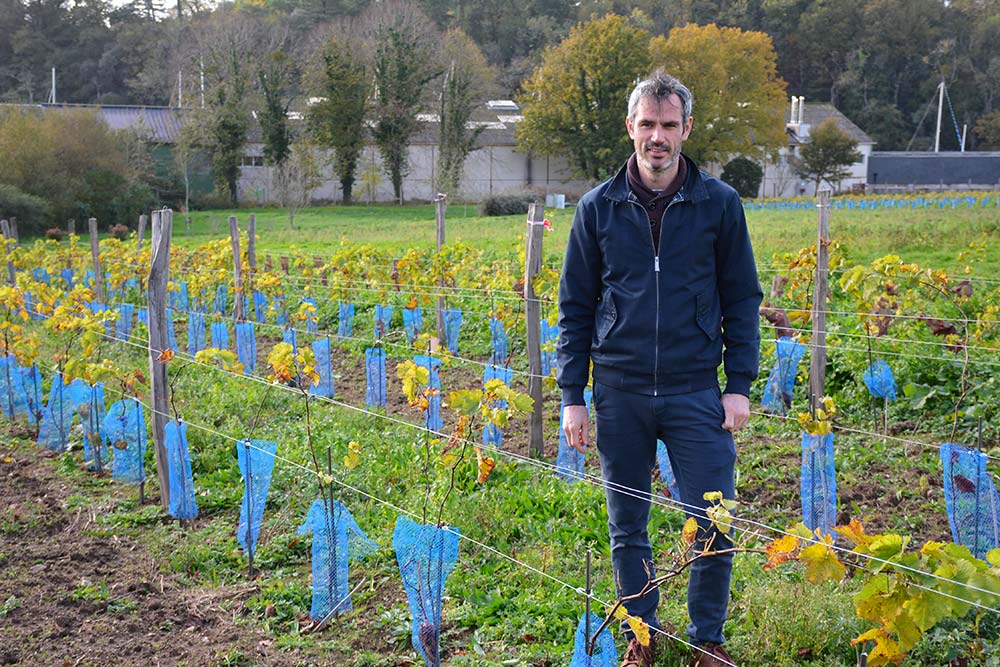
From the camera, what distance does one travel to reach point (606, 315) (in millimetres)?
3051

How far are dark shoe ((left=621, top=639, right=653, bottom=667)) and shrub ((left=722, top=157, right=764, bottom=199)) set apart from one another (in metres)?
43.2

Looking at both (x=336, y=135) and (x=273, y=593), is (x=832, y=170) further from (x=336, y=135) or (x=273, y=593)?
(x=273, y=593)

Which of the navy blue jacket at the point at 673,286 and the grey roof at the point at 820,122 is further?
the grey roof at the point at 820,122

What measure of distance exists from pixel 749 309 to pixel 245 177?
39.6m

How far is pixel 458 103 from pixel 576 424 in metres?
37.9

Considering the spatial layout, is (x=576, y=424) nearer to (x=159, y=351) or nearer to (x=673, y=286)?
(x=673, y=286)

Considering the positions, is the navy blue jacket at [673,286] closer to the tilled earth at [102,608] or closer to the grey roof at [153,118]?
the tilled earth at [102,608]

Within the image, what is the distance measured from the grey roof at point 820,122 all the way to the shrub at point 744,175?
778 cm

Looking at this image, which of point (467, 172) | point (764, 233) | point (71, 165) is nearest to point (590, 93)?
point (467, 172)

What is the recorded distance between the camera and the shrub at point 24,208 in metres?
24.2

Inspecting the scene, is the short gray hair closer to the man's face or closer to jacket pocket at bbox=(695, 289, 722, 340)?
the man's face

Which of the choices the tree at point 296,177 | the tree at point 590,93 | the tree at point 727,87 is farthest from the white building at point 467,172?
the tree at point 727,87

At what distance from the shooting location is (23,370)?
7176 millimetres

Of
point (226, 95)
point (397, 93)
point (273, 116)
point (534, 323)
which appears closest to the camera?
point (534, 323)
